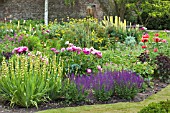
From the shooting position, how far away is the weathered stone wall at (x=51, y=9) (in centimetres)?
2189

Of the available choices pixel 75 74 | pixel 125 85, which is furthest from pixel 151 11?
pixel 125 85

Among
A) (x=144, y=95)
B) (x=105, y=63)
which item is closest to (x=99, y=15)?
(x=105, y=63)

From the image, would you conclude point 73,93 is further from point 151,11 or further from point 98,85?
point 151,11

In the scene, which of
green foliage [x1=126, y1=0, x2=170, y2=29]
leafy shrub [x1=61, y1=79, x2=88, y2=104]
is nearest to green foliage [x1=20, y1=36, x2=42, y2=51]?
leafy shrub [x1=61, y1=79, x2=88, y2=104]

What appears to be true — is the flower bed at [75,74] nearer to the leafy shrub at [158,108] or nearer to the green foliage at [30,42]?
the green foliage at [30,42]

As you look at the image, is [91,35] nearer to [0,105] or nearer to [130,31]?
[130,31]

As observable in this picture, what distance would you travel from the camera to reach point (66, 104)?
5809 mm

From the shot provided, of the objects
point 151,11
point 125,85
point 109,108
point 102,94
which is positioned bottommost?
point 109,108

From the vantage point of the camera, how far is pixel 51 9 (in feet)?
72.3

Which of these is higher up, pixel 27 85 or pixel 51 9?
pixel 51 9

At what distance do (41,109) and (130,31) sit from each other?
28.9ft

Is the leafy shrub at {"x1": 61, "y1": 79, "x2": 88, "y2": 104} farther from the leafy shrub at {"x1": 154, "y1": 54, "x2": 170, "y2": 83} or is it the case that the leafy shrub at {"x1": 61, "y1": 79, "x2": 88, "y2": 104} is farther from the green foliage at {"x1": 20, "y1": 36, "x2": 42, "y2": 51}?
the green foliage at {"x1": 20, "y1": 36, "x2": 42, "y2": 51}

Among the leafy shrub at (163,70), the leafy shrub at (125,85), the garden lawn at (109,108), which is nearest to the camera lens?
the garden lawn at (109,108)

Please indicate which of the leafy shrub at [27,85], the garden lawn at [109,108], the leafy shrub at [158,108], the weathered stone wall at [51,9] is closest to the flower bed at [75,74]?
the leafy shrub at [27,85]
